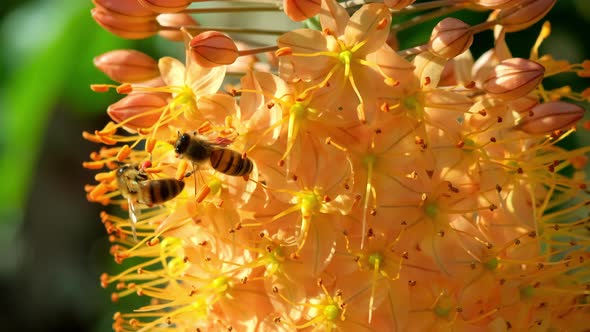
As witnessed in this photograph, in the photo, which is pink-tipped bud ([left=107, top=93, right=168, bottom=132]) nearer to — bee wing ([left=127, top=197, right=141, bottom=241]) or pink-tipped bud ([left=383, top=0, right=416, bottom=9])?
bee wing ([left=127, top=197, right=141, bottom=241])

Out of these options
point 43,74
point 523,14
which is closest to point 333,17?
point 523,14

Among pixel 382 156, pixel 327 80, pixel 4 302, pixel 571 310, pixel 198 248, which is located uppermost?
pixel 327 80

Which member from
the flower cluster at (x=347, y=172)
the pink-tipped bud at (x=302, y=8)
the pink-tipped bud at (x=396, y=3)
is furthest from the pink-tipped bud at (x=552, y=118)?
the pink-tipped bud at (x=302, y=8)

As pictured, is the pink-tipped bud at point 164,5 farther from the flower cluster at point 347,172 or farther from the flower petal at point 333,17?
the flower petal at point 333,17

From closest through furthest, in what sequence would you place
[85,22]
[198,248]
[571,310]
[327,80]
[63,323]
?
[327,80], [198,248], [571,310], [85,22], [63,323]

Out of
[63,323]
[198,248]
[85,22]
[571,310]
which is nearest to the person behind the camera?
[198,248]

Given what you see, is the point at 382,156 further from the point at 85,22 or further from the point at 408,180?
the point at 85,22

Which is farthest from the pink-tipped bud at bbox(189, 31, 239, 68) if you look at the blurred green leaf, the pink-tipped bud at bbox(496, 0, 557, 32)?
the blurred green leaf

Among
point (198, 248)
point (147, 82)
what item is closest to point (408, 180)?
point (198, 248)
